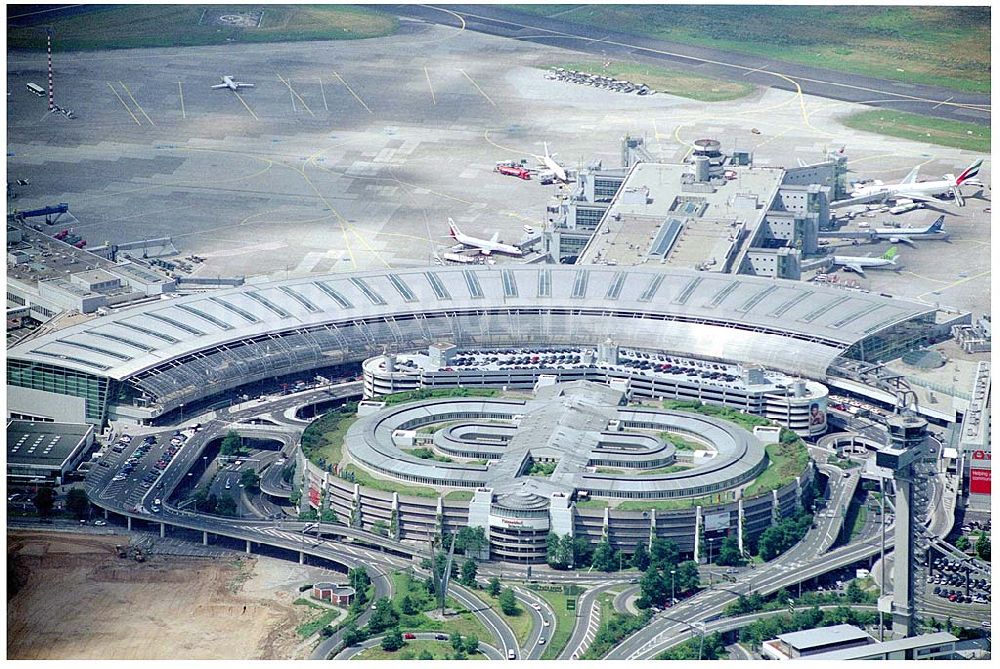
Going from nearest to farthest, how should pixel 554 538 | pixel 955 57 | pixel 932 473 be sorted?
pixel 554 538 → pixel 932 473 → pixel 955 57

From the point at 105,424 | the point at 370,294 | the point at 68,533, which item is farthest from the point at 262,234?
the point at 68,533

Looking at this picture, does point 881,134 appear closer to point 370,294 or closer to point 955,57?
point 955,57

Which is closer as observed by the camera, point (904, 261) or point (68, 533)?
Answer: point (68, 533)

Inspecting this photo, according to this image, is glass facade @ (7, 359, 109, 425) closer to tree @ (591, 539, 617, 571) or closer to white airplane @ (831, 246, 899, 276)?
tree @ (591, 539, 617, 571)

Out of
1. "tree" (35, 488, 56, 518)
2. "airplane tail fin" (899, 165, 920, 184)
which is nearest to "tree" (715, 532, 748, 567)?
"tree" (35, 488, 56, 518)

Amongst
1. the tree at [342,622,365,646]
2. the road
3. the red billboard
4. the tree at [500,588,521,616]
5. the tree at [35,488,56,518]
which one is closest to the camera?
the road

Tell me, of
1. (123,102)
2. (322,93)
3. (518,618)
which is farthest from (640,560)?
(322,93)

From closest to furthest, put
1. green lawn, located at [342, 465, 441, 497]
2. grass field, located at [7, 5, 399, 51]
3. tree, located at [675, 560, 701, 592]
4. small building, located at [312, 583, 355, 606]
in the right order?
small building, located at [312, 583, 355, 606]
tree, located at [675, 560, 701, 592]
green lawn, located at [342, 465, 441, 497]
grass field, located at [7, 5, 399, 51]
